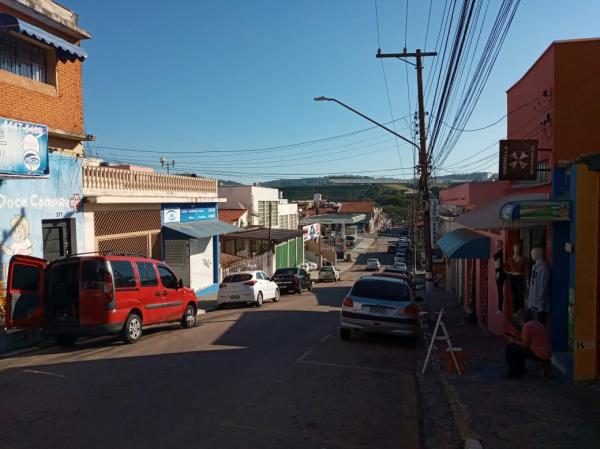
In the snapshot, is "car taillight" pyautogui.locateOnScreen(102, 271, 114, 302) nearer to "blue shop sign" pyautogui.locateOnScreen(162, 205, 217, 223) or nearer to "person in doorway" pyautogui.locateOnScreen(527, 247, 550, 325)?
"person in doorway" pyautogui.locateOnScreen(527, 247, 550, 325)

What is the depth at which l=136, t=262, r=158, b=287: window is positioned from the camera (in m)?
12.7

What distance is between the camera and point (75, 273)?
11.2 m

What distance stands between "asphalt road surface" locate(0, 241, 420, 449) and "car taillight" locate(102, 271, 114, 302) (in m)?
1.11

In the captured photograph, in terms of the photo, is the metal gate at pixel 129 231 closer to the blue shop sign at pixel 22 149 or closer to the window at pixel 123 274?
the blue shop sign at pixel 22 149

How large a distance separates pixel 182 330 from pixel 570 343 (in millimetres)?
9316

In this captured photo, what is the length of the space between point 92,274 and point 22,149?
3.95m

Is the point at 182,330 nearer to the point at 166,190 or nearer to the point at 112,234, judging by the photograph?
the point at 112,234

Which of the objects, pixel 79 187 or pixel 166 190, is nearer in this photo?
pixel 79 187

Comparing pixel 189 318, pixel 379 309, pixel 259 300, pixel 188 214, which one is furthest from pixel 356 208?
pixel 379 309

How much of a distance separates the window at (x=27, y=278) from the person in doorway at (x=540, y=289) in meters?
9.35

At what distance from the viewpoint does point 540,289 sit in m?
9.80

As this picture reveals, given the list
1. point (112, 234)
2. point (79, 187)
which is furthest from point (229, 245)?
point (79, 187)

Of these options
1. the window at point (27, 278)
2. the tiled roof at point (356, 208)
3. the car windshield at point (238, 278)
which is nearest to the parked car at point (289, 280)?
the car windshield at point (238, 278)

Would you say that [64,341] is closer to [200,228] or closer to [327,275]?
[200,228]
